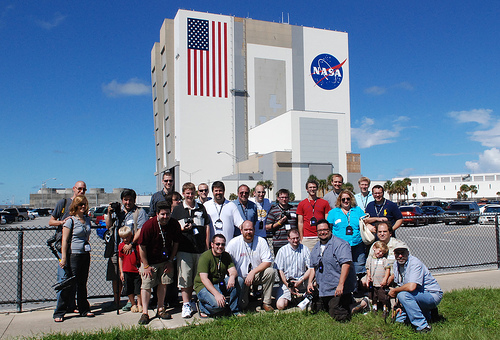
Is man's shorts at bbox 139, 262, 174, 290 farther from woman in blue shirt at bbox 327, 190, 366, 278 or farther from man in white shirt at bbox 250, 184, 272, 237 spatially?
woman in blue shirt at bbox 327, 190, 366, 278

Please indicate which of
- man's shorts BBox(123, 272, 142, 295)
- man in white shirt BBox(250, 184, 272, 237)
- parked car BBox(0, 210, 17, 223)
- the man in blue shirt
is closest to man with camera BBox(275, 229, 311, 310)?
man in white shirt BBox(250, 184, 272, 237)

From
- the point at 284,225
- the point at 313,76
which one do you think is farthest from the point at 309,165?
the point at 284,225

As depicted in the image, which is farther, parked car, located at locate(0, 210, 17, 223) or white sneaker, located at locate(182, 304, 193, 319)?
parked car, located at locate(0, 210, 17, 223)

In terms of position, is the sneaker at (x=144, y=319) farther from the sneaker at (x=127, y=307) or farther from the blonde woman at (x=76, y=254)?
the blonde woman at (x=76, y=254)

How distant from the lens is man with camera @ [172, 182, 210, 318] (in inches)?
233

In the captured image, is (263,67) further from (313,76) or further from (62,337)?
(62,337)

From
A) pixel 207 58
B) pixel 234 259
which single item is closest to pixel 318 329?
pixel 234 259

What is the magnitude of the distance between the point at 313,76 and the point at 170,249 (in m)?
70.4

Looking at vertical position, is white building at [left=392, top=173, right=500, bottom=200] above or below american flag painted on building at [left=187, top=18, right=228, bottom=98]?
below

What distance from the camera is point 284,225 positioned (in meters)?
6.85

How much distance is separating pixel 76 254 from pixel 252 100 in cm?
6564

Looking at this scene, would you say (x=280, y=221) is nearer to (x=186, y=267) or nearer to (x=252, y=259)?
(x=252, y=259)

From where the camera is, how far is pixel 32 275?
991cm

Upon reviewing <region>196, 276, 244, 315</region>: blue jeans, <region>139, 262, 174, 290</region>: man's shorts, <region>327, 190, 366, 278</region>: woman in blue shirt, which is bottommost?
<region>196, 276, 244, 315</region>: blue jeans
